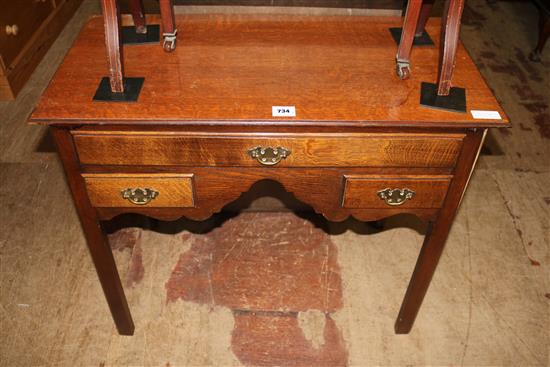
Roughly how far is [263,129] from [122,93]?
0.39 meters

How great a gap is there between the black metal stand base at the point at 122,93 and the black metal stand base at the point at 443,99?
76cm

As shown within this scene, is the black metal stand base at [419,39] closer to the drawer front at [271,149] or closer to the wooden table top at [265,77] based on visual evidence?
the wooden table top at [265,77]

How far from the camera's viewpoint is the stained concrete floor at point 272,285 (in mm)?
1827

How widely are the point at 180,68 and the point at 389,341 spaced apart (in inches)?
48.8

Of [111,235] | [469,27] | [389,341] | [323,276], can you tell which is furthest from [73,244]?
[469,27]

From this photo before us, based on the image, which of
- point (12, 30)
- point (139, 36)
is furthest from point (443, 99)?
point (12, 30)

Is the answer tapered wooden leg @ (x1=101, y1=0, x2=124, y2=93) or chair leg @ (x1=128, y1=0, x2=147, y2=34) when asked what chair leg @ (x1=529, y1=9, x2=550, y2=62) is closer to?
chair leg @ (x1=128, y1=0, x2=147, y2=34)

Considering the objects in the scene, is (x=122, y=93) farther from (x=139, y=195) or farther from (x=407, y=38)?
(x=407, y=38)

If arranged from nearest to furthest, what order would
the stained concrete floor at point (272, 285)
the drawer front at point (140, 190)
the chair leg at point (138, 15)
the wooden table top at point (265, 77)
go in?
the wooden table top at point (265, 77) → the drawer front at point (140, 190) → the chair leg at point (138, 15) → the stained concrete floor at point (272, 285)

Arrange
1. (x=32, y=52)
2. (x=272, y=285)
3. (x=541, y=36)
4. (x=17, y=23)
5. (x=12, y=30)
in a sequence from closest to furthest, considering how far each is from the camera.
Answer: (x=272, y=285) < (x=12, y=30) < (x=17, y=23) < (x=32, y=52) < (x=541, y=36)

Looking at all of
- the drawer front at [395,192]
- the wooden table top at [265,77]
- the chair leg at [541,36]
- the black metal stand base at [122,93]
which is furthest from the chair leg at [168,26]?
the chair leg at [541,36]

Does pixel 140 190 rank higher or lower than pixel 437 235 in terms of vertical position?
higher

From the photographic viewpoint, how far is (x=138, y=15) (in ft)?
5.00

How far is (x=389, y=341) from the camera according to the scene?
73.7 inches
